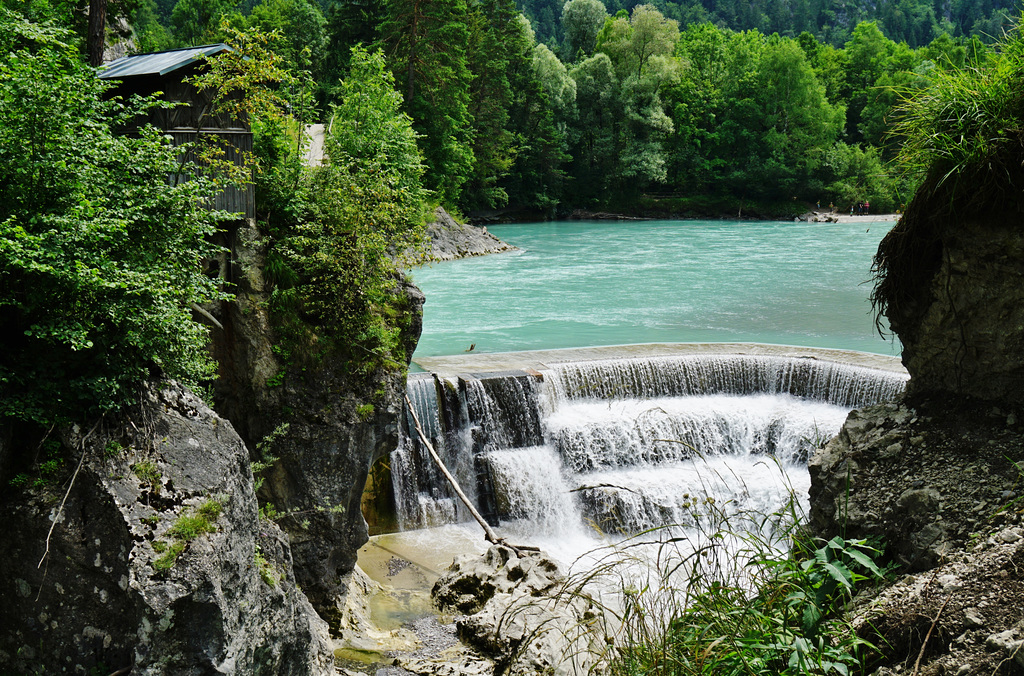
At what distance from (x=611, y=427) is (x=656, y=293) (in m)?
11.7

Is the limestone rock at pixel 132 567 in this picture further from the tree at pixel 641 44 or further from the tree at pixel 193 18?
the tree at pixel 641 44

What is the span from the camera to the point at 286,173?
8977 mm

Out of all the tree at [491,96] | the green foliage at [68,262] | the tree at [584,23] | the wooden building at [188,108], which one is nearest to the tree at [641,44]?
the tree at [584,23]

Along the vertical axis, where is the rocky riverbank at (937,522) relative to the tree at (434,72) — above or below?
below

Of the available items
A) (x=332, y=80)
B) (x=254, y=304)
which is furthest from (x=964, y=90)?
(x=332, y=80)

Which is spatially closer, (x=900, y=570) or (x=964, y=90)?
(x=900, y=570)

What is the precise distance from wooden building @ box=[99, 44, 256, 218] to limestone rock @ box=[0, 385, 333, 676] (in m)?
3.87

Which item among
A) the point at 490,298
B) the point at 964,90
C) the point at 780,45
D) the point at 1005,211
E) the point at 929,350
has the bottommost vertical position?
the point at 490,298

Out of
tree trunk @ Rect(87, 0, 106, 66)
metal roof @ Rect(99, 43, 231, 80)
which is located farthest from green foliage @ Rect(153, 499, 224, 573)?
tree trunk @ Rect(87, 0, 106, 66)

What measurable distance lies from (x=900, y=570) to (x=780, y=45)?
57.9 meters

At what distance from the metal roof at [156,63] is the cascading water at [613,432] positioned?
17.4 feet

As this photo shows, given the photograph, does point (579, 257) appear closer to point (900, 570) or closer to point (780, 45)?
point (900, 570)

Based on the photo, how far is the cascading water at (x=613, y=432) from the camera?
1130 centimetres

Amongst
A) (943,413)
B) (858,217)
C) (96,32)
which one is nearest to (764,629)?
(943,413)
